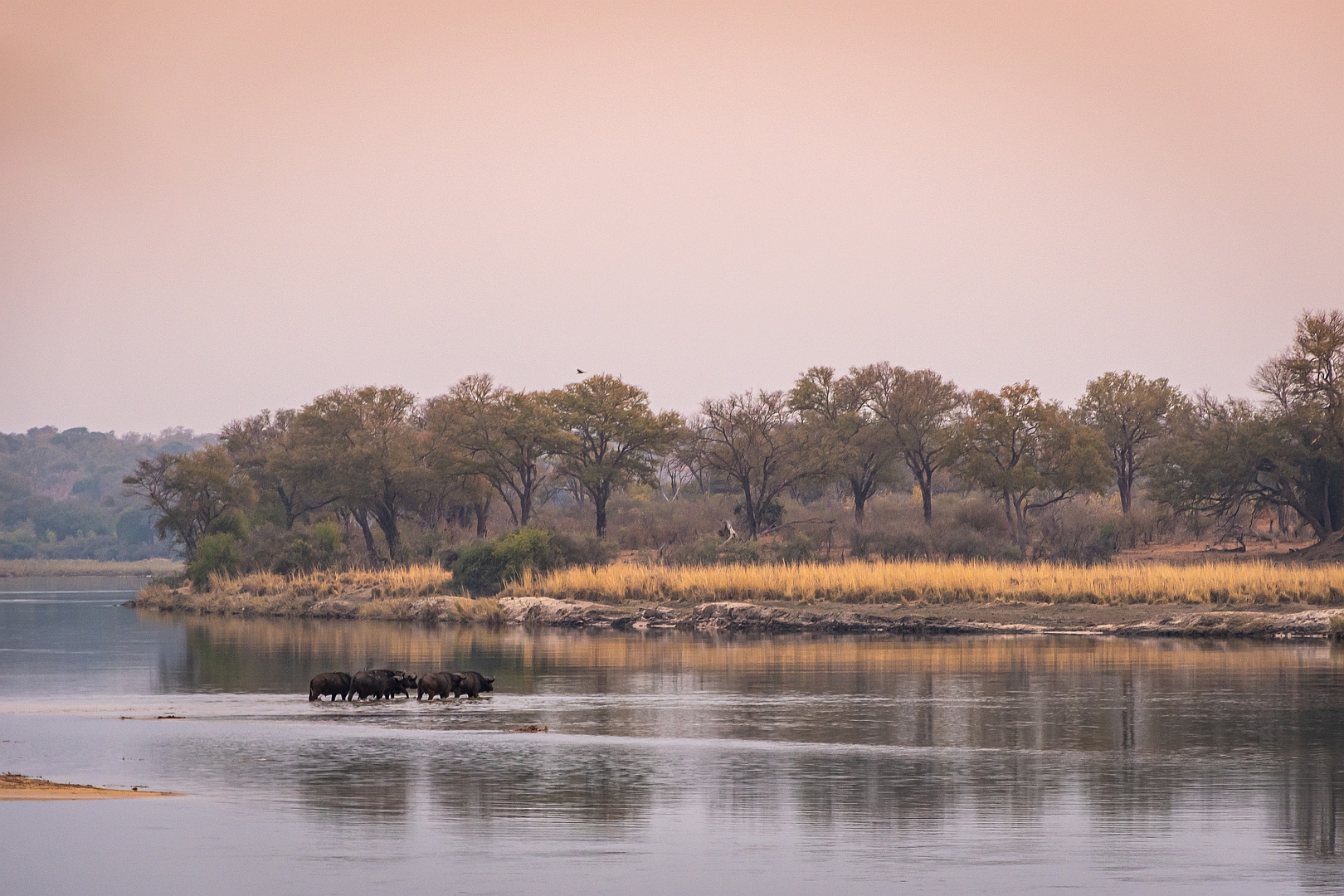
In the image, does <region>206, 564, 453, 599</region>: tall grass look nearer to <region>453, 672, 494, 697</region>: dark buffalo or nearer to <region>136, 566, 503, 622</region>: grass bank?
<region>136, 566, 503, 622</region>: grass bank

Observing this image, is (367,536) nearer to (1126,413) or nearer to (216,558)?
(216,558)

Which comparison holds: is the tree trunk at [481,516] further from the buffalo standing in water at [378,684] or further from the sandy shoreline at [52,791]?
the sandy shoreline at [52,791]

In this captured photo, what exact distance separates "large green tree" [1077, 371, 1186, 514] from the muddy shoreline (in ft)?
137

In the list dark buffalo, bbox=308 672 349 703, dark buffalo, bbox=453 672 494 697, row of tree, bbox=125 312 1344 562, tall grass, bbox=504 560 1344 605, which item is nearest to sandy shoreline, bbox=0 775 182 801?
dark buffalo, bbox=308 672 349 703

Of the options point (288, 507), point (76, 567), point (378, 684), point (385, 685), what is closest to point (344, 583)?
point (288, 507)

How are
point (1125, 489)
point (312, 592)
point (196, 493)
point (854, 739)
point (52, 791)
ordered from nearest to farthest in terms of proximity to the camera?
point (52, 791)
point (854, 739)
point (312, 592)
point (196, 493)
point (1125, 489)

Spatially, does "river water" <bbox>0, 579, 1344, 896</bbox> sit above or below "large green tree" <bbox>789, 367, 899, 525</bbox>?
below

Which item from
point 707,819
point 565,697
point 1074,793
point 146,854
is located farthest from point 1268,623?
point 146,854

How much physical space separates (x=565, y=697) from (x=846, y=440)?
58.8 meters

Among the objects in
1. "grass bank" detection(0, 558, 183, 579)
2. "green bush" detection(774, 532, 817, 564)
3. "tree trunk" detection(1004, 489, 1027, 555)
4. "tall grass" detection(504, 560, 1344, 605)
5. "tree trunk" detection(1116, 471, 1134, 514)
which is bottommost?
"grass bank" detection(0, 558, 183, 579)

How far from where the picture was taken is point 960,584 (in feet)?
170

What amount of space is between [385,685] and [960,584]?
27.3 meters

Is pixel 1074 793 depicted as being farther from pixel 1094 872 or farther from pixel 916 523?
pixel 916 523

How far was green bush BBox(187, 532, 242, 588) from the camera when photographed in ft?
255
